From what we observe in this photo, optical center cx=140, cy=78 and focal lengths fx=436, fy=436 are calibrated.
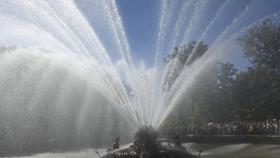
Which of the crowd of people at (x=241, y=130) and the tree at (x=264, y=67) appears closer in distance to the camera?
the crowd of people at (x=241, y=130)

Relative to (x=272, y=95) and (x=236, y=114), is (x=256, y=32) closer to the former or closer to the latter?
(x=272, y=95)

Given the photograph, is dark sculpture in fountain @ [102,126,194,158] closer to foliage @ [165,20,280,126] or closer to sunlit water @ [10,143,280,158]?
sunlit water @ [10,143,280,158]

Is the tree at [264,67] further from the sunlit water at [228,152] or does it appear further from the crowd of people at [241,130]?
the sunlit water at [228,152]

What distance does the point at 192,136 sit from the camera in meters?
47.8

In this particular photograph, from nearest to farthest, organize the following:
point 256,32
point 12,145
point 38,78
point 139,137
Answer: point 139,137 → point 12,145 → point 38,78 → point 256,32

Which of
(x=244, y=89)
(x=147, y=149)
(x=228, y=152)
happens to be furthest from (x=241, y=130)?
(x=147, y=149)

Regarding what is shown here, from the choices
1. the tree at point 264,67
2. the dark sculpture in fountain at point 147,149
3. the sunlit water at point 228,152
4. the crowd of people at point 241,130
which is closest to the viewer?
the dark sculpture in fountain at point 147,149

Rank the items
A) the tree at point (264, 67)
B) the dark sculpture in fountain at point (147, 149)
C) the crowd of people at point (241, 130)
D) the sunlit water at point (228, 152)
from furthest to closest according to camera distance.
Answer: the tree at point (264, 67) → the crowd of people at point (241, 130) → the sunlit water at point (228, 152) → the dark sculpture in fountain at point (147, 149)

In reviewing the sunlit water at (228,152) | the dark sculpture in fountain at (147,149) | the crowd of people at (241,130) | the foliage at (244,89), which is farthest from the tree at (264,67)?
the dark sculpture in fountain at (147,149)

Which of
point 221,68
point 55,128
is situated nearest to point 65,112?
point 55,128

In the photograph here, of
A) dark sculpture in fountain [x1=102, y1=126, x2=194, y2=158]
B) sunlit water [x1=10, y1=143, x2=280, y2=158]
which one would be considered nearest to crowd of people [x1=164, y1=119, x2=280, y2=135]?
sunlit water [x1=10, y1=143, x2=280, y2=158]

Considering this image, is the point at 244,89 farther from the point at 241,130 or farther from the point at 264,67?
the point at 241,130

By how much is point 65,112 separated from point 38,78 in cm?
782

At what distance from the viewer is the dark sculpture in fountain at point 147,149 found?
47.4 ft
